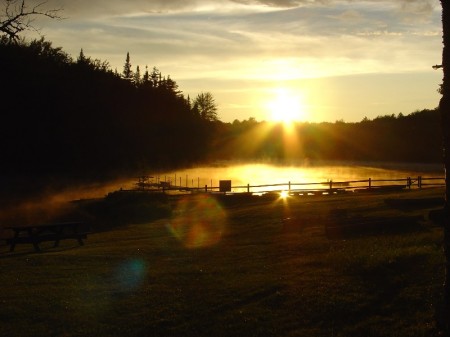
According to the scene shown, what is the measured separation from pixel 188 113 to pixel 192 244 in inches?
4593

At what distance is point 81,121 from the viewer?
92.8m

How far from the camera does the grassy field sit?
1219cm

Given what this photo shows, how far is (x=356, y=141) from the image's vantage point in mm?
181500

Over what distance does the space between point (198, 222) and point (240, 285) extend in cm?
1989

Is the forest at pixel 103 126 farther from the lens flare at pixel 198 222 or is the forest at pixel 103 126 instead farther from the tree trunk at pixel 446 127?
the tree trunk at pixel 446 127

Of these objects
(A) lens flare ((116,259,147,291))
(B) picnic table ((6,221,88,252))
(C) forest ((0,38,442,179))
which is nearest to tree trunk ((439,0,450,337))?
(A) lens flare ((116,259,147,291))

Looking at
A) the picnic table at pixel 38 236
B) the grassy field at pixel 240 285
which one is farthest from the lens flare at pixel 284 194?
the picnic table at pixel 38 236

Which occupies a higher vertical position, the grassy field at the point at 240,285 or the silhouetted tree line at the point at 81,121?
the silhouetted tree line at the point at 81,121

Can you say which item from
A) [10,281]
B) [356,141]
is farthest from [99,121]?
[356,141]

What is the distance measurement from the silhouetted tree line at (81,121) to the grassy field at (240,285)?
39963mm

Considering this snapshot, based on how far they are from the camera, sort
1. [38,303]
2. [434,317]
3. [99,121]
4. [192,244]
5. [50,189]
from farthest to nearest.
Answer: [99,121], [50,189], [192,244], [38,303], [434,317]

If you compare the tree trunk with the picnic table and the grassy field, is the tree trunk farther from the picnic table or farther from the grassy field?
the picnic table

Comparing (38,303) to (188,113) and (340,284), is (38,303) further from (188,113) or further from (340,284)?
(188,113)

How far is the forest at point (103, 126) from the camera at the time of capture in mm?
79625
